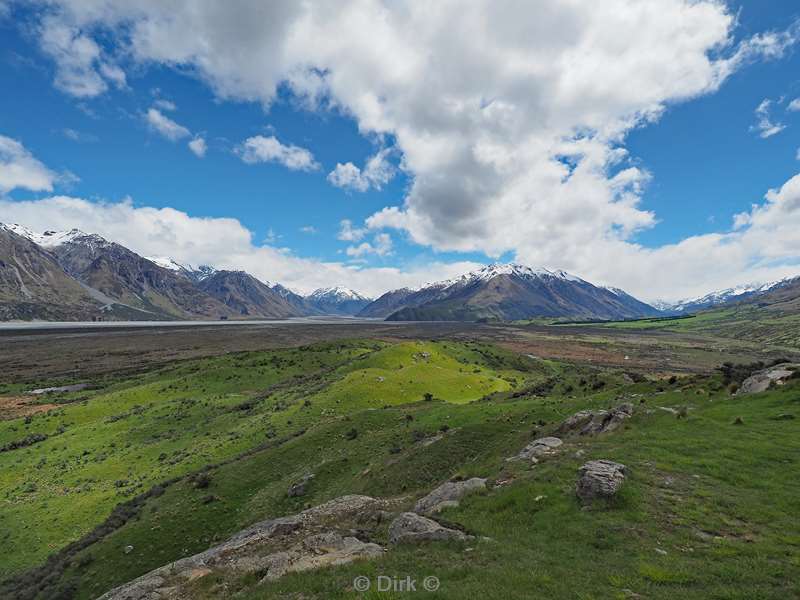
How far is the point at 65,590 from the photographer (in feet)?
75.4

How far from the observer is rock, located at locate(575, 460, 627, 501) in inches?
669

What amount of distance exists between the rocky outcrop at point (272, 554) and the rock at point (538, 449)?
934 centimetres

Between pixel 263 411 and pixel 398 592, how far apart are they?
49834 mm

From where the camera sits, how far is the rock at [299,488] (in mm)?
30141

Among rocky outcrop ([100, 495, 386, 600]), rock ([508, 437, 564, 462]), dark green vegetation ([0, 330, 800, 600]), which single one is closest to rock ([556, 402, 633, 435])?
dark green vegetation ([0, 330, 800, 600])

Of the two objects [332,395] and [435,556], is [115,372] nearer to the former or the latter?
[332,395]

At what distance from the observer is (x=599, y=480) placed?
17.4m

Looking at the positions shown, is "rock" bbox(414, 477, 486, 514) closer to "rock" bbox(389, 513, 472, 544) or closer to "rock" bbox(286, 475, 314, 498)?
"rock" bbox(389, 513, 472, 544)

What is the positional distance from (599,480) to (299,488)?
22.2 meters

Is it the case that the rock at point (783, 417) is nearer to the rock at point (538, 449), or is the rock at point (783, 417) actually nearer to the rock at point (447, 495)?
the rock at point (538, 449)

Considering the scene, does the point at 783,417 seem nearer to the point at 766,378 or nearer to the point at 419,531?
the point at 766,378

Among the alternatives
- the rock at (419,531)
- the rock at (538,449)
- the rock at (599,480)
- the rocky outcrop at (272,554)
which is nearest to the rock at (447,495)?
the rocky outcrop at (272,554)

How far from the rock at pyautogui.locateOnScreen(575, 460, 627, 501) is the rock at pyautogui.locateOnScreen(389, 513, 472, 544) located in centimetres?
567

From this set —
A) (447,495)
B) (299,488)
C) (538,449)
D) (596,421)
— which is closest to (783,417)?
(596,421)
